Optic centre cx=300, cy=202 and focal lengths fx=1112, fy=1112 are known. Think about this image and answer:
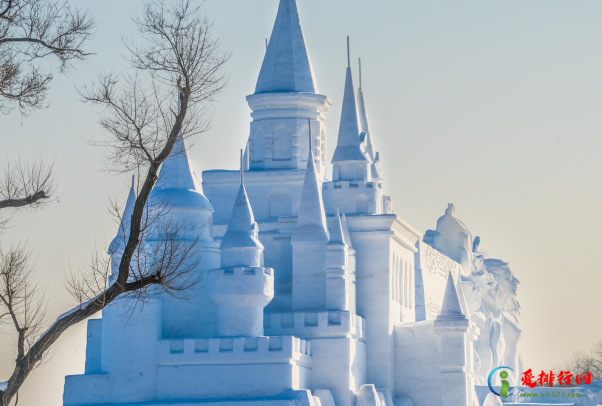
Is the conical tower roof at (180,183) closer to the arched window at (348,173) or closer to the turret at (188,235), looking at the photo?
the turret at (188,235)

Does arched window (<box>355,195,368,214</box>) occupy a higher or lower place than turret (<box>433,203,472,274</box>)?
lower

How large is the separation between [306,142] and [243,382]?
33.6 ft

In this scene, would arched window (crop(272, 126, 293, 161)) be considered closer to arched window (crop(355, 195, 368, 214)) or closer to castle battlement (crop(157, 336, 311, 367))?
arched window (crop(355, 195, 368, 214))

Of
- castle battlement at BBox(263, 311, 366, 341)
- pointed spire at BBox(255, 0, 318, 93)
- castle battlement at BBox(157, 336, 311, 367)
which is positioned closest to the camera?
castle battlement at BBox(157, 336, 311, 367)

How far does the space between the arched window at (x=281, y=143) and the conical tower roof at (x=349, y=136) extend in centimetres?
157

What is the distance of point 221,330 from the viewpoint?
95.0ft

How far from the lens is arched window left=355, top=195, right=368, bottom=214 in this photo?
3438 centimetres

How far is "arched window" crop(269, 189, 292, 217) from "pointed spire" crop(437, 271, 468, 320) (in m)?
5.70

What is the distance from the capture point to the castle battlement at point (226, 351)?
28297 mm

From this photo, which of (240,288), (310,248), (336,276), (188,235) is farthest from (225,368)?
(310,248)

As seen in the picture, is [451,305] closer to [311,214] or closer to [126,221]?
[311,214]

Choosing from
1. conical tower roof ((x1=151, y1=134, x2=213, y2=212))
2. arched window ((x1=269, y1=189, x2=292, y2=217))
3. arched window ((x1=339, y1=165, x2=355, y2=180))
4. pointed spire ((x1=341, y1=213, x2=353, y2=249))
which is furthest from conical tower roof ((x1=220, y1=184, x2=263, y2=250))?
arched window ((x1=339, y1=165, x2=355, y2=180))

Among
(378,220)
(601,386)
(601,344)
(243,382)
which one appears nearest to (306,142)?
(378,220)

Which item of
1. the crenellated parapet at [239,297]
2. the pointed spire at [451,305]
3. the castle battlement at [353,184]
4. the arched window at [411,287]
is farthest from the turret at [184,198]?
the arched window at [411,287]
